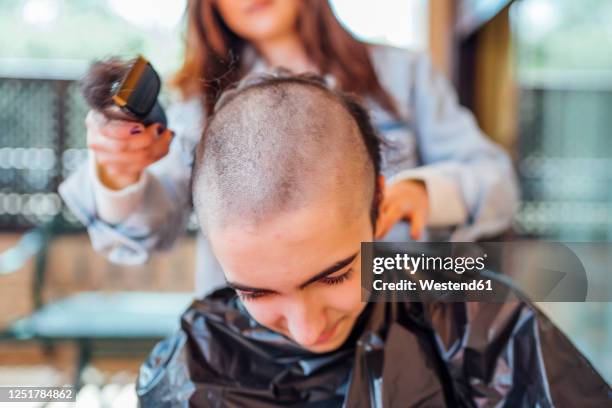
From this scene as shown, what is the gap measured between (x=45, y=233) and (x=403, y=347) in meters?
1.34

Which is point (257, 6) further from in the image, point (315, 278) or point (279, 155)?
point (315, 278)

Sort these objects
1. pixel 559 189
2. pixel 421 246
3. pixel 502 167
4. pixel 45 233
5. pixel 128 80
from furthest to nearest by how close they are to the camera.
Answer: pixel 559 189 → pixel 45 233 → pixel 502 167 → pixel 421 246 → pixel 128 80

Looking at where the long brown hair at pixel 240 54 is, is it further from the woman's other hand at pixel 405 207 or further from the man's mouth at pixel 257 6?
the woman's other hand at pixel 405 207

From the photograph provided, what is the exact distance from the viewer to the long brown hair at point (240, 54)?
68cm

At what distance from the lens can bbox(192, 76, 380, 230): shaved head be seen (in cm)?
56

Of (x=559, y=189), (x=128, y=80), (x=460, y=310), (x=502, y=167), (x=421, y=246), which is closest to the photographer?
(x=128, y=80)

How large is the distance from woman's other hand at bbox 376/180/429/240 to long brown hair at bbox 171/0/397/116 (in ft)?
0.51

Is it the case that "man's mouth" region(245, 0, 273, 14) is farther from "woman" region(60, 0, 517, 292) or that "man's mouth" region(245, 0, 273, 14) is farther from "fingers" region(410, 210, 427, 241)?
"fingers" region(410, 210, 427, 241)

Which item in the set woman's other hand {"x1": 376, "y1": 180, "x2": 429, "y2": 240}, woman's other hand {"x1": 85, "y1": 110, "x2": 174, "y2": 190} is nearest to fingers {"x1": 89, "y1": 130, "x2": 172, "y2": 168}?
woman's other hand {"x1": 85, "y1": 110, "x2": 174, "y2": 190}

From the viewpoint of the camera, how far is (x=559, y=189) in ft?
10.4

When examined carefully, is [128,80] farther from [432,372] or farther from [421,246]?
[432,372]

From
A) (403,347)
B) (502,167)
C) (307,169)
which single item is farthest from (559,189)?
(307,169)

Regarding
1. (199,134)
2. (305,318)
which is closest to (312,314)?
(305,318)

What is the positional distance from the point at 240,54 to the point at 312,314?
14.4 inches
